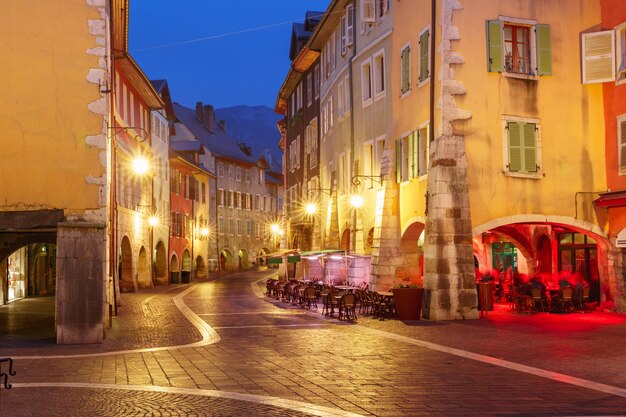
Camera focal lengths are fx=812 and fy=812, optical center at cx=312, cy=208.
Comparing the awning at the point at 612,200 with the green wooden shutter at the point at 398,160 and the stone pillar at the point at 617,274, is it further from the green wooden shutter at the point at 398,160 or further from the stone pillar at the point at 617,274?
the green wooden shutter at the point at 398,160

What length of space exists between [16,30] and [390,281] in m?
14.4

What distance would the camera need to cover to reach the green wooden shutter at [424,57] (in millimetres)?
24673

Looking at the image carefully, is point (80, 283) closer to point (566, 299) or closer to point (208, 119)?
point (566, 299)

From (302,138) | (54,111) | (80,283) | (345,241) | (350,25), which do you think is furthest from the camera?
(302,138)

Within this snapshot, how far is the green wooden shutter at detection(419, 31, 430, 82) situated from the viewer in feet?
80.9

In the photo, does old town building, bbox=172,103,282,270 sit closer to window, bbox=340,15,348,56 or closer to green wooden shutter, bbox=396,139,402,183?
window, bbox=340,15,348,56

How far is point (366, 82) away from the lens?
32.0 metres

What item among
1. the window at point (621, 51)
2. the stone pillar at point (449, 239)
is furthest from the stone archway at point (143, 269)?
the window at point (621, 51)

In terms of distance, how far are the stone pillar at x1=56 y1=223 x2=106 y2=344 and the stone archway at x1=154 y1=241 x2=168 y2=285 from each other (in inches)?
1352

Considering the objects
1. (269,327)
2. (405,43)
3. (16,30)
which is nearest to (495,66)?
(405,43)

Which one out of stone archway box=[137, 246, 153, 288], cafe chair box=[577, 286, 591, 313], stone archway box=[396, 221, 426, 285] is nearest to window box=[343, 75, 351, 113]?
stone archway box=[396, 221, 426, 285]

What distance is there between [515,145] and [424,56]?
3938mm

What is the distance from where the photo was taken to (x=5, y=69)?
1823cm

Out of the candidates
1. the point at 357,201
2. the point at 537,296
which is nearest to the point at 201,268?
the point at 357,201
